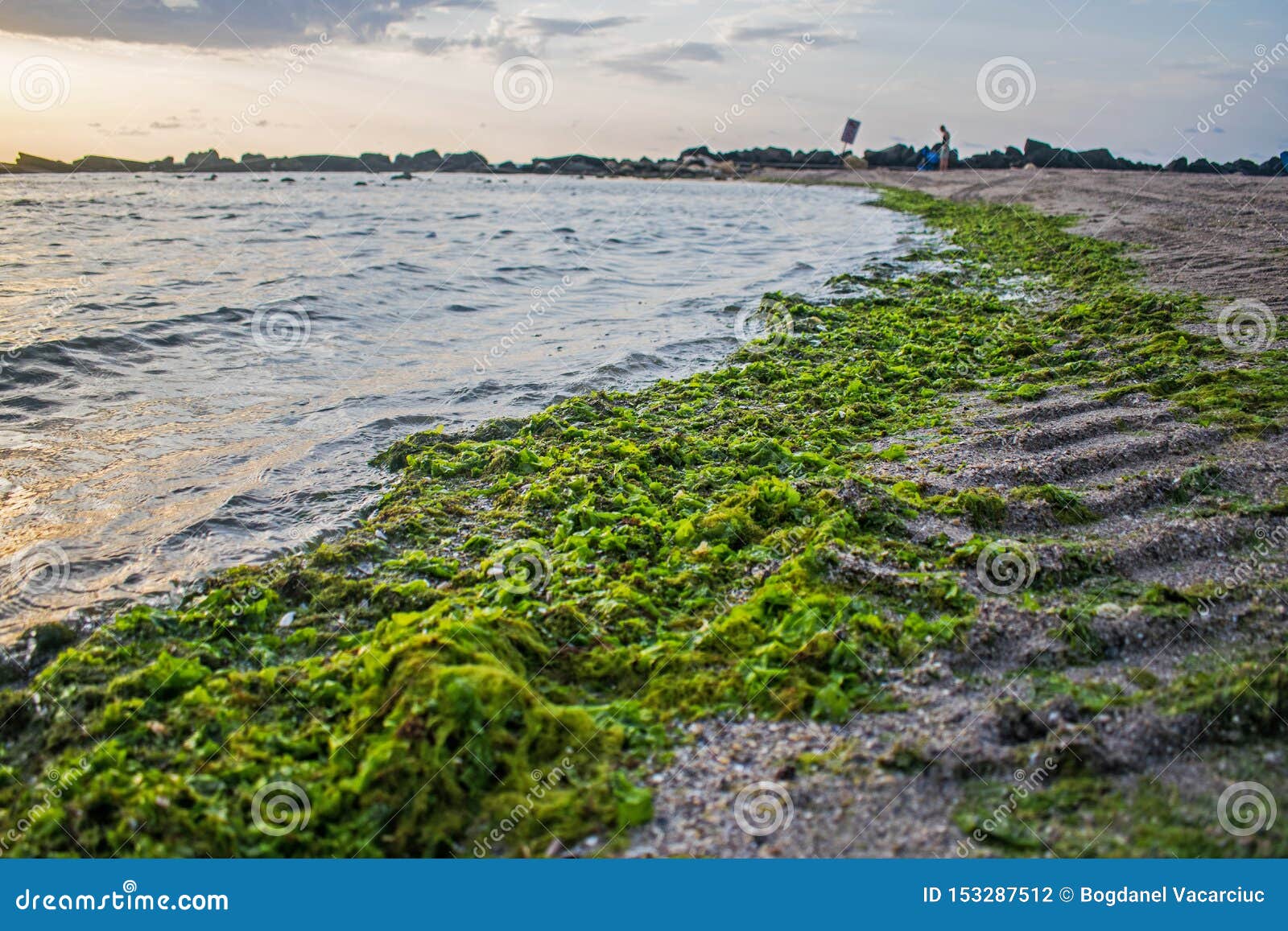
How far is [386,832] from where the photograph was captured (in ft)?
8.66

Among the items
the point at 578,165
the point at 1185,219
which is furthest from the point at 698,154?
the point at 1185,219

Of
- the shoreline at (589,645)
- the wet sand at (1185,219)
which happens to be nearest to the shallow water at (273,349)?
the shoreline at (589,645)

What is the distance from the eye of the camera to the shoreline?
2.71 metres

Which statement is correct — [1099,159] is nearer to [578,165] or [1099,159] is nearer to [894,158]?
[894,158]

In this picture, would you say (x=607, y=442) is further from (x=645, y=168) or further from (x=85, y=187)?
(x=645, y=168)

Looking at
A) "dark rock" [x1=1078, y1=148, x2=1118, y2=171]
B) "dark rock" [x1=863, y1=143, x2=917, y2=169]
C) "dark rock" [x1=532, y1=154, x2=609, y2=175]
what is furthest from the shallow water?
"dark rock" [x1=532, y1=154, x2=609, y2=175]

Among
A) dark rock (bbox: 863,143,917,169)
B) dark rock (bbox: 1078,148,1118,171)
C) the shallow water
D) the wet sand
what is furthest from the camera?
dark rock (bbox: 863,143,917,169)

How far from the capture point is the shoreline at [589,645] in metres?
2.71

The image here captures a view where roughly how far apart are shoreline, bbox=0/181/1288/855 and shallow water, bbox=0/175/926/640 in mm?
791

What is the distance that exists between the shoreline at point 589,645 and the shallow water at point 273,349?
791 mm

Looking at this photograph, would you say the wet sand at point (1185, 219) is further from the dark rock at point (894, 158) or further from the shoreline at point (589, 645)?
the dark rock at point (894, 158)

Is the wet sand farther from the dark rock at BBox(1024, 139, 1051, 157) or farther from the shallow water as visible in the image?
the dark rock at BBox(1024, 139, 1051, 157)

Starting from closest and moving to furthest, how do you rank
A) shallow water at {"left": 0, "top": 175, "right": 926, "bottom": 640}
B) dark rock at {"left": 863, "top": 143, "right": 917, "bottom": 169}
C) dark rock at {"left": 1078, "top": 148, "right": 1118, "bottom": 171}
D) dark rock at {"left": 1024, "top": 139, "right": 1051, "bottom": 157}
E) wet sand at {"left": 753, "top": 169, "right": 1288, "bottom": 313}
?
shallow water at {"left": 0, "top": 175, "right": 926, "bottom": 640}
wet sand at {"left": 753, "top": 169, "right": 1288, "bottom": 313}
dark rock at {"left": 1078, "top": 148, "right": 1118, "bottom": 171}
dark rock at {"left": 1024, "top": 139, "right": 1051, "bottom": 157}
dark rock at {"left": 863, "top": 143, "right": 917, "bottom": 169}

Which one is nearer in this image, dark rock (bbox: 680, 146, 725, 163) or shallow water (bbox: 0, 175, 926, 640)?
shallow water (bbox: 0, 175, 926, 640)
